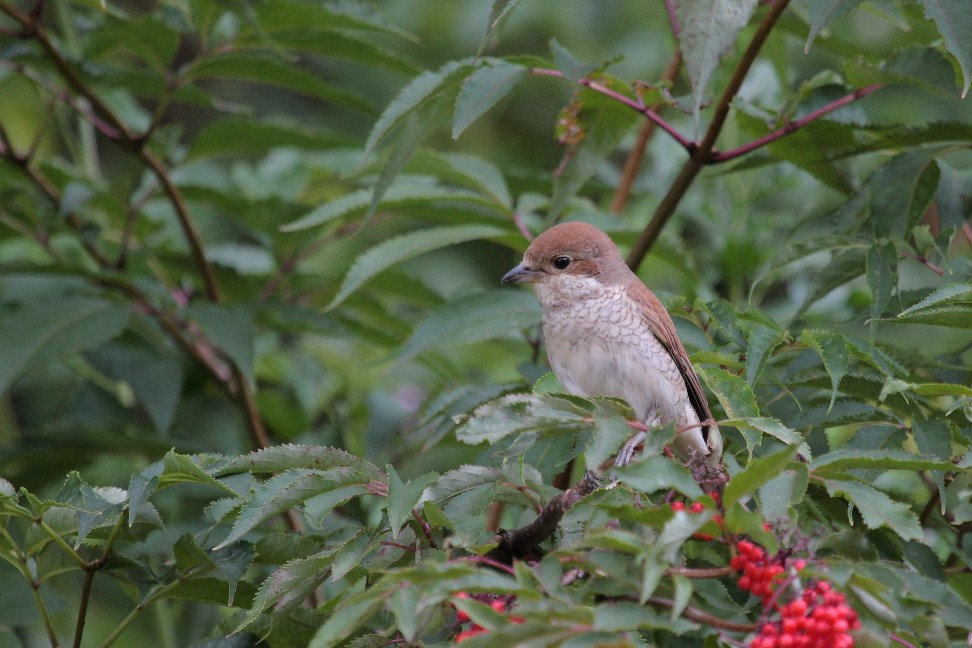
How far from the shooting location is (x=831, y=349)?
2162 millimetres

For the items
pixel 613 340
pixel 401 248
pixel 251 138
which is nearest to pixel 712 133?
pixel 613 340

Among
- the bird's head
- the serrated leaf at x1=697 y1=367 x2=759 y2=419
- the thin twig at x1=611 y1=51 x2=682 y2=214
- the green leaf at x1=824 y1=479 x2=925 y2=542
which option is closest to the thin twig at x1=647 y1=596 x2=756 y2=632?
the green leaf at x1=824 y1=479 x2=925 y2=542

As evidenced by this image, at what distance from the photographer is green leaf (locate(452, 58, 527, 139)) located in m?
2.60

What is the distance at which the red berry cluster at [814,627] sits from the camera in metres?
1.56

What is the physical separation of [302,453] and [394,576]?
1.65 ft

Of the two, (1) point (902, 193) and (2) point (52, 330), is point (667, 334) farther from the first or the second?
(2) point (52, 330)

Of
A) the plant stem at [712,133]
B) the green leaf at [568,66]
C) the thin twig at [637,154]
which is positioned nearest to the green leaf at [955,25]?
the plant stem at [712,133]

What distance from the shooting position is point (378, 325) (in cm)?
423

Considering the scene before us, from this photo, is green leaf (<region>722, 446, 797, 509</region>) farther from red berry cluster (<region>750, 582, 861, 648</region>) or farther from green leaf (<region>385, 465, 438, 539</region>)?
green leaf (<region>385, 465, 438, 539</region>)

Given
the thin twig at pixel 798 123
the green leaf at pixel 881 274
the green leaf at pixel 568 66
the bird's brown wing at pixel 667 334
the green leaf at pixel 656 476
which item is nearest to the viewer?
the green leaf at pixel 656 476

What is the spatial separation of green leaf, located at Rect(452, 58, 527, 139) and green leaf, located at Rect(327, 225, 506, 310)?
548 millimetres

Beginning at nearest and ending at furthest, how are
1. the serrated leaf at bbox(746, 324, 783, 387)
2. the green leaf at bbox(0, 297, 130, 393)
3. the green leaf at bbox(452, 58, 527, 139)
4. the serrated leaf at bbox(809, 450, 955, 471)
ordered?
the serrated leaf at bbox(809, 450, 955, 471)
the serrated leaf at bbox(746, 324, 783, 387)
the green leaf at bbox(452, 58, 527, 139)
the green leaf at bbox(0, 297, 130, 393)

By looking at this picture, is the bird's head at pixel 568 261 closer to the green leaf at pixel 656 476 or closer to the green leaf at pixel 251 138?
the green leaf at pixel 251 138

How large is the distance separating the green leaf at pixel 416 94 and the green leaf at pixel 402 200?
0.52 m
